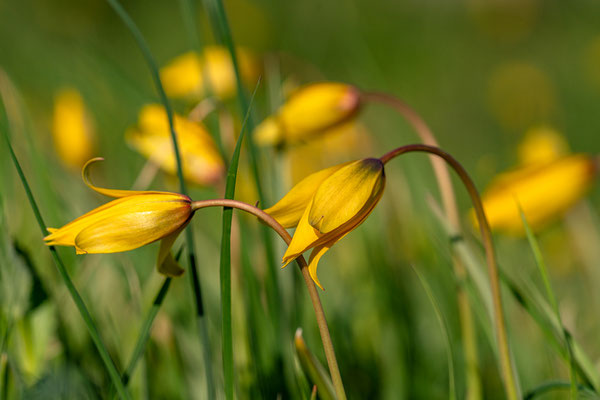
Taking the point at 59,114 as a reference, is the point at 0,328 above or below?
below

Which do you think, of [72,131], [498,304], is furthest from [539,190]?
[72,131]

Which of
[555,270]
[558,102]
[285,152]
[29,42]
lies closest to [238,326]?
[285,152]

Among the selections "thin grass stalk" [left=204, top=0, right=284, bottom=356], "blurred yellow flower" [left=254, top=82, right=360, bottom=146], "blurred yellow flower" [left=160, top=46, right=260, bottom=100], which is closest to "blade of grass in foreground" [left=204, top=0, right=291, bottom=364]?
"thin grass stalk" [left=204, top=0, right=284, bottom=356]

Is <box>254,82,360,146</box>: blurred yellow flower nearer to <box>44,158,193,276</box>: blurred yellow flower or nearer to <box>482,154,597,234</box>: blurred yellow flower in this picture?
<box>482,154,597,234</box>: blurred yellow flower

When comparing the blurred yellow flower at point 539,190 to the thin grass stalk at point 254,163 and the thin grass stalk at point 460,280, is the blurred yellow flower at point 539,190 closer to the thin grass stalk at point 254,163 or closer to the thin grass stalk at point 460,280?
the thin grass stalk at point 460,280

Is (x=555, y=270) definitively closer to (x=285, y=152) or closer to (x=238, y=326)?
(x=285, y=152)

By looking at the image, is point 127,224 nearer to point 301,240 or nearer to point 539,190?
point 301,240
